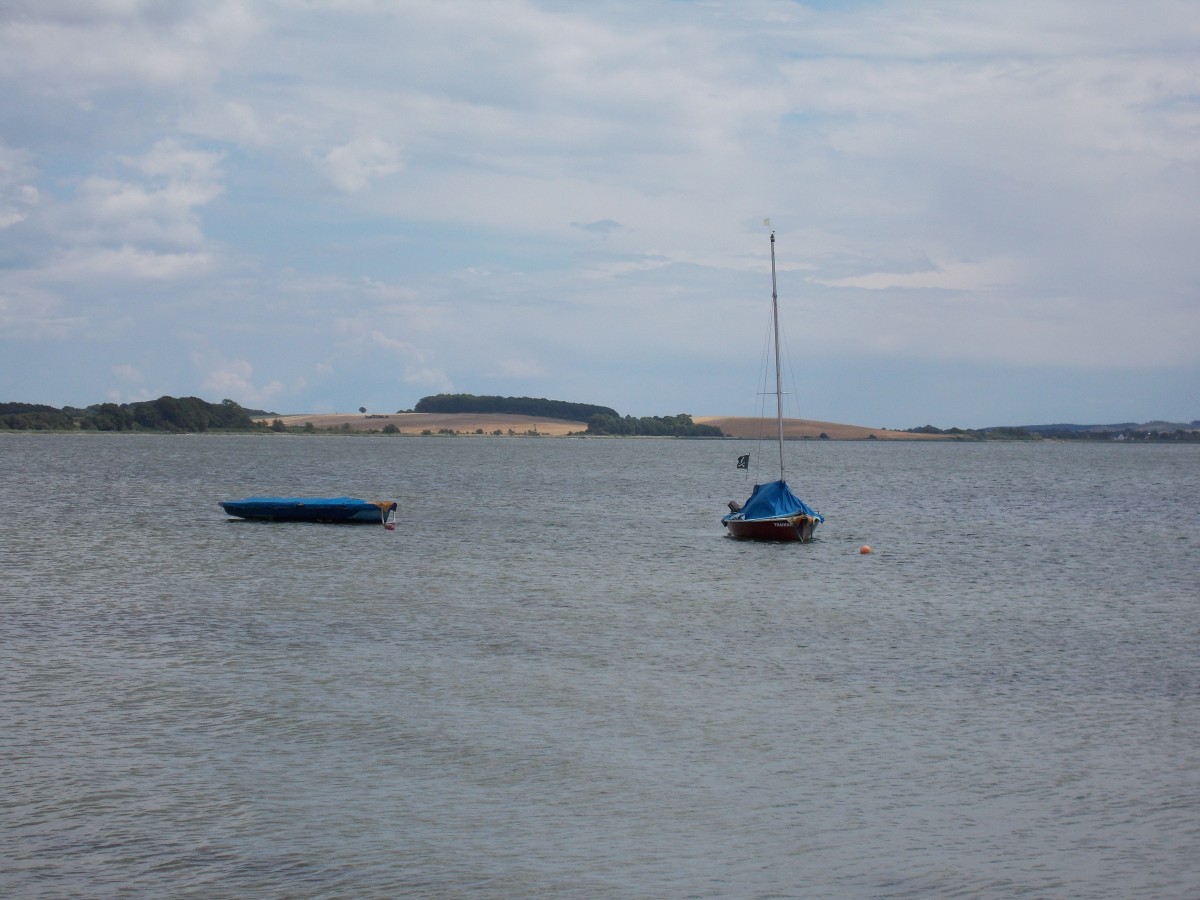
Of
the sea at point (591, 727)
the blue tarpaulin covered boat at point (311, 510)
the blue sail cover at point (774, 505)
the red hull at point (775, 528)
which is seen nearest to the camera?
the sea at point (591, 727)

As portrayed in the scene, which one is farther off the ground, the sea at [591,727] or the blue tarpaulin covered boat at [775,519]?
the blue tarpaulin covered boat at [775,519]

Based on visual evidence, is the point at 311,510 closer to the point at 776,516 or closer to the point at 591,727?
the point at 776,516

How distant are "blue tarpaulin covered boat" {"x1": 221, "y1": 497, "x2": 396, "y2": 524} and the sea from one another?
14.7 meters

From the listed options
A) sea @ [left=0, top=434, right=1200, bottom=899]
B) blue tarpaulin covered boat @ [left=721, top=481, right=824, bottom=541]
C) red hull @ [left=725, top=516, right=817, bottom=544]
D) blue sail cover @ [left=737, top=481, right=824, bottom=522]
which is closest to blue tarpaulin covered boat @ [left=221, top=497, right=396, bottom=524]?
sea @ [left=0, top=434, right=1200, bottom=899]

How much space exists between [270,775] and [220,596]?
791 inches

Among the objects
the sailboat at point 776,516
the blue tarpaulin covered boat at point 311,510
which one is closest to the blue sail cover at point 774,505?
the sailboat at point 776,516

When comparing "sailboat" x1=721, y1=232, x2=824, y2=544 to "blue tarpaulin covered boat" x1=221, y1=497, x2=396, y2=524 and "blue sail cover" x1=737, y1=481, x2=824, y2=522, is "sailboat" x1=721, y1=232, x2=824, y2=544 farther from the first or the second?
"blue tarpaulin covered boat" x1=221, y1=497, x2=396, y2=524

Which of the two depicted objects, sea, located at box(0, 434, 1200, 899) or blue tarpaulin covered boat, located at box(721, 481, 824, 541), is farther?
blue tarpaulin covered boat, located at box(721, 481, 824, 541)

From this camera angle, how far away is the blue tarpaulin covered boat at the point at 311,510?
64000 millimetres

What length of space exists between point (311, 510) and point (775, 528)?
83.3 ft

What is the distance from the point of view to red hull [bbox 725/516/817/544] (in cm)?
5588

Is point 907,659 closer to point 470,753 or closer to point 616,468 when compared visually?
point 470,753

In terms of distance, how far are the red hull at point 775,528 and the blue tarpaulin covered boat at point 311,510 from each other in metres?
19.0

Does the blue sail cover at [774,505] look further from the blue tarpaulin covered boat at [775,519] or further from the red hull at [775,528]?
the red hull at [775,528]
